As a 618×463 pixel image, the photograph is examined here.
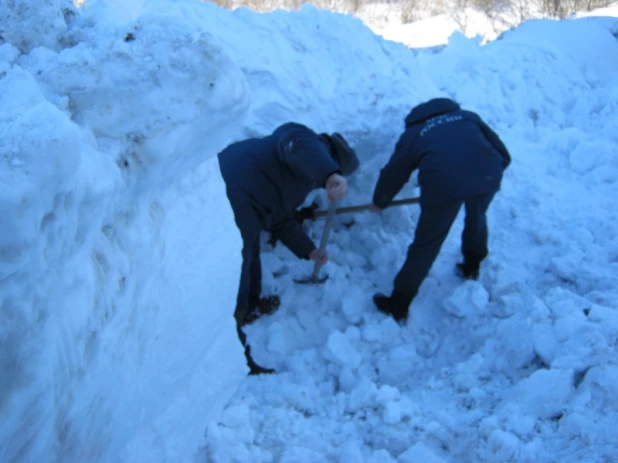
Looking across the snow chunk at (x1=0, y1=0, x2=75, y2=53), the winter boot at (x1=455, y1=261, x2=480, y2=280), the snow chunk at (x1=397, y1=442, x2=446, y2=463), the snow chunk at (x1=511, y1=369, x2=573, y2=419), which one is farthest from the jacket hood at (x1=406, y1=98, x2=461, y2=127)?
the snow chunk at (x1=0, y1=0, x2=75, y2=53)

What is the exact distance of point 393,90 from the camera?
3621 mm

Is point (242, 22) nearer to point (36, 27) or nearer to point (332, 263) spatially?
point (332, 263)

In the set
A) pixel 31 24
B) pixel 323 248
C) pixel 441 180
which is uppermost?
pixel 31 24

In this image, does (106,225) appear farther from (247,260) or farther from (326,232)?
(326,232)

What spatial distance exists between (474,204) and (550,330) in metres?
0.87

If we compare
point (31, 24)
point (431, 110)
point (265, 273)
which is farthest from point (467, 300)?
point (31, 24)

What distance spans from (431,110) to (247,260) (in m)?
1.40

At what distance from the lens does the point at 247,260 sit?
107 inches

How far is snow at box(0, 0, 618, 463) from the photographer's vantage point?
1012 millimetres

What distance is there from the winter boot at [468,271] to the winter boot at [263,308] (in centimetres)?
118

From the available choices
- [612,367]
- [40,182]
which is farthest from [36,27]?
[612,367]

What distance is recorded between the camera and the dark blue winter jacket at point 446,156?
Result: 274cm

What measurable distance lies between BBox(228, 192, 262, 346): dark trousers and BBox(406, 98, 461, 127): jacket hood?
1.17m

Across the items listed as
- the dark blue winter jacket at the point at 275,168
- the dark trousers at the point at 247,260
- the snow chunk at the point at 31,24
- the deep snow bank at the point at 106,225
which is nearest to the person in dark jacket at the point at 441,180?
the dark blue winter jacket at the point at 275,168
